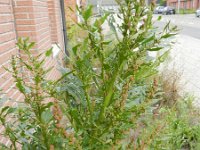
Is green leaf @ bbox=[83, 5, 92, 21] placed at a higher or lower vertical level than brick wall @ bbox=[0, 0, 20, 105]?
higher

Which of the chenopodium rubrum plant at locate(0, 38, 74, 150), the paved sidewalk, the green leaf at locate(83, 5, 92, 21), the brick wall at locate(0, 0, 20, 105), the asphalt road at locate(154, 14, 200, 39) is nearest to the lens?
the green leaf at locate(83, 5, 92, 21)

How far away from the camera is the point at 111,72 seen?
1208 mm

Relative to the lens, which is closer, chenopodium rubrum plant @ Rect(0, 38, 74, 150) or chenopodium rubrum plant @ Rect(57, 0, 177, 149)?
chenopodium rubrum plant @ Rect(57, 0, 177, 149)

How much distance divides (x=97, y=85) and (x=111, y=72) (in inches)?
5.2

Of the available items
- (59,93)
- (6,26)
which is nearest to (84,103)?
(59,93)

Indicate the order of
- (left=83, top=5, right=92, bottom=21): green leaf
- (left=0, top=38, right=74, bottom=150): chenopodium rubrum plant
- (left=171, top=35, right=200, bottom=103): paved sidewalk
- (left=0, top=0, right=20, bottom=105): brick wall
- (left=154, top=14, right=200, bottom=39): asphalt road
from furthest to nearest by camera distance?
1. (left=171, top=35, right=200, bottom=103): paved sidewalk
2. (left=0, top=0, right=20, bottom=105): brick wall
3. (left=154, top=14, right=200, bottom=39): asphalt road
4. (left=0, top=38, right=74, bottom=150): chenopodium rubrum plant
5. (left=83, top=5, right=92, bottom=21): green leaf

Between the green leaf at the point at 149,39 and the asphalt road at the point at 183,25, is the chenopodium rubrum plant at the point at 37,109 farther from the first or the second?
the asphalt road at the point at 183,25

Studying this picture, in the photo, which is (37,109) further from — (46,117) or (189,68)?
(189,68)

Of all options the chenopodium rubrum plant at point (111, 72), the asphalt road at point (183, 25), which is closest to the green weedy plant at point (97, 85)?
the chenopodium rubrum plant at point (111, 72)

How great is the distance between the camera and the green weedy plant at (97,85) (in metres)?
1.13

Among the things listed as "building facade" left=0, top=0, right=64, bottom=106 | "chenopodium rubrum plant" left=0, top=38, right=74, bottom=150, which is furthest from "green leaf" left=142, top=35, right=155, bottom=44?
"building facade" left=0, top=0, right=64, bottom=106

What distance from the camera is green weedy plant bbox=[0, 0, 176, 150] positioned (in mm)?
1132

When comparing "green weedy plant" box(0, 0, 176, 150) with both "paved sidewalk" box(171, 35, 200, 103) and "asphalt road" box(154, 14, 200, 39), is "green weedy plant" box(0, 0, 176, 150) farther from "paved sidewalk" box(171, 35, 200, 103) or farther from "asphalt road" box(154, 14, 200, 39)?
"paved sidewalk" box(171, 35, 200, 103)

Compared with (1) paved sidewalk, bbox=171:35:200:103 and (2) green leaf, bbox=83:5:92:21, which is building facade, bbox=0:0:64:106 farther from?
(1) paved sidewalk, bbox=171:35:200:103
